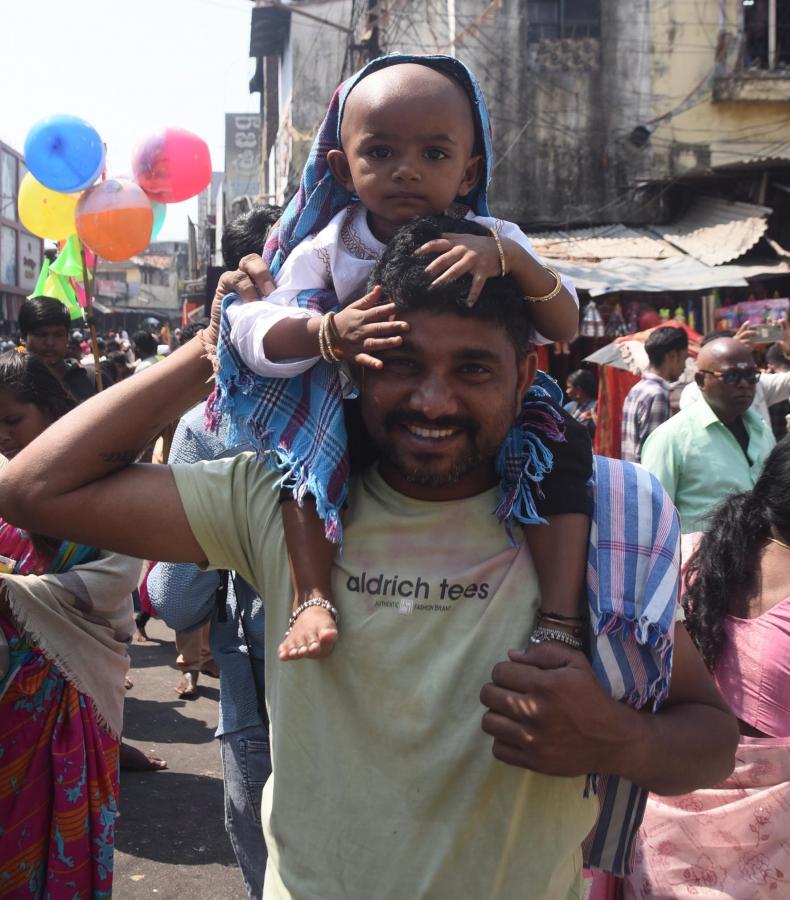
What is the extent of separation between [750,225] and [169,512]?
12.4m

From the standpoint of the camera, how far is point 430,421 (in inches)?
58.4

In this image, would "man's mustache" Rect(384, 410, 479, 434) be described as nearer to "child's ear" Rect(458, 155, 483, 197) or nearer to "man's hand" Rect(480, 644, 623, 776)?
"man's hand" Rect(480, 644, 623, 776)

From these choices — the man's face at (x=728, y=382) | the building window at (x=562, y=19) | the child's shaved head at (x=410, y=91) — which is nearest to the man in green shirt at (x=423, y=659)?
the child's shaved head at (x=410, y=91)

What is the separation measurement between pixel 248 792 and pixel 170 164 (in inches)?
206

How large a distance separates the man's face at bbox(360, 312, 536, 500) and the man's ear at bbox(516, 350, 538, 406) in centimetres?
4

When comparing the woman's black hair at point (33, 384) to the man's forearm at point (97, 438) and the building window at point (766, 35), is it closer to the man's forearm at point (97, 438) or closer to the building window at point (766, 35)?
the man's forearm at point (97, 438)

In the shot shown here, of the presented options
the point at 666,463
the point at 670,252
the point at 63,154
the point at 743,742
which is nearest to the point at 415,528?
the point at 743,742

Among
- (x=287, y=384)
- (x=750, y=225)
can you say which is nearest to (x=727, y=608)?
(x=287, y=384)

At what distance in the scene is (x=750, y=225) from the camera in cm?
1245

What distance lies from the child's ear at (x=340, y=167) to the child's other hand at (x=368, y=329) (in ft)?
1.58

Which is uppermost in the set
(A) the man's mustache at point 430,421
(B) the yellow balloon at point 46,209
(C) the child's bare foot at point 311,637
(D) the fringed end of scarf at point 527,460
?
(B) the yellow balloon at point 46,209

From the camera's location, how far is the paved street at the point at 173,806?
389cm

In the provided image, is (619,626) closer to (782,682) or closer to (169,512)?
(169,512)

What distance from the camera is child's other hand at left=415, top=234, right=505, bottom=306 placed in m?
1.46
